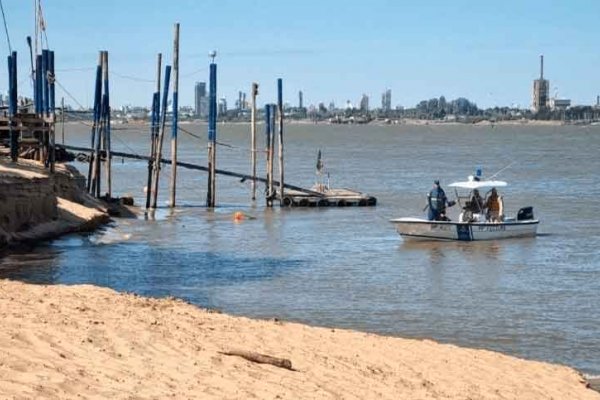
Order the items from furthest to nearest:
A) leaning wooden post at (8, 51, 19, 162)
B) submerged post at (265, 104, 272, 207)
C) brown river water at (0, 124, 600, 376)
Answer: submerged post at (265, 104, 272, 207), leaning wooden post at (8, 51, 19, 162), brown river water at (0, 124, 600, 376)

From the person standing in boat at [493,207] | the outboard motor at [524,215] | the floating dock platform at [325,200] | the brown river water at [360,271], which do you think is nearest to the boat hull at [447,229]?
the brown river water at [360,271]

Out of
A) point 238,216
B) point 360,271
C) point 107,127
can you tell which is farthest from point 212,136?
point 360,271

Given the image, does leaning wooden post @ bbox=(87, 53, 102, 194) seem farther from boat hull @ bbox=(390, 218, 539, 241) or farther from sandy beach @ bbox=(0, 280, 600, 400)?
sandy beach @ bbox=(0, 280, 600, 400)

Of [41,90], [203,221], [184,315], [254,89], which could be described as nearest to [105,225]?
[203,221]

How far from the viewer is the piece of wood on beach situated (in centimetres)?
1081

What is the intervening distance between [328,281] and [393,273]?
2.30 meters

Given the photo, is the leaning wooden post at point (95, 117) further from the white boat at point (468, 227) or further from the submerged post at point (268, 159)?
the white boat at point (468, 227)

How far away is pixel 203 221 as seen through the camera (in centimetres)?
3775

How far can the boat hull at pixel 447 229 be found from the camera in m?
30.4

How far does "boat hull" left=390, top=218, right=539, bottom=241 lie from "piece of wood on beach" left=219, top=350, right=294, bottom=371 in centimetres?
1961

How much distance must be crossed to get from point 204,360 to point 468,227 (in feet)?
68.5

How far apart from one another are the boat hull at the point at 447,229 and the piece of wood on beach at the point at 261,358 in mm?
19608

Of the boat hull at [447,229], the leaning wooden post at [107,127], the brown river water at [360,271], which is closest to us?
the brown river water at [360,271]

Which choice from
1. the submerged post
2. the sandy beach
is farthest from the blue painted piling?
the sandy beach
